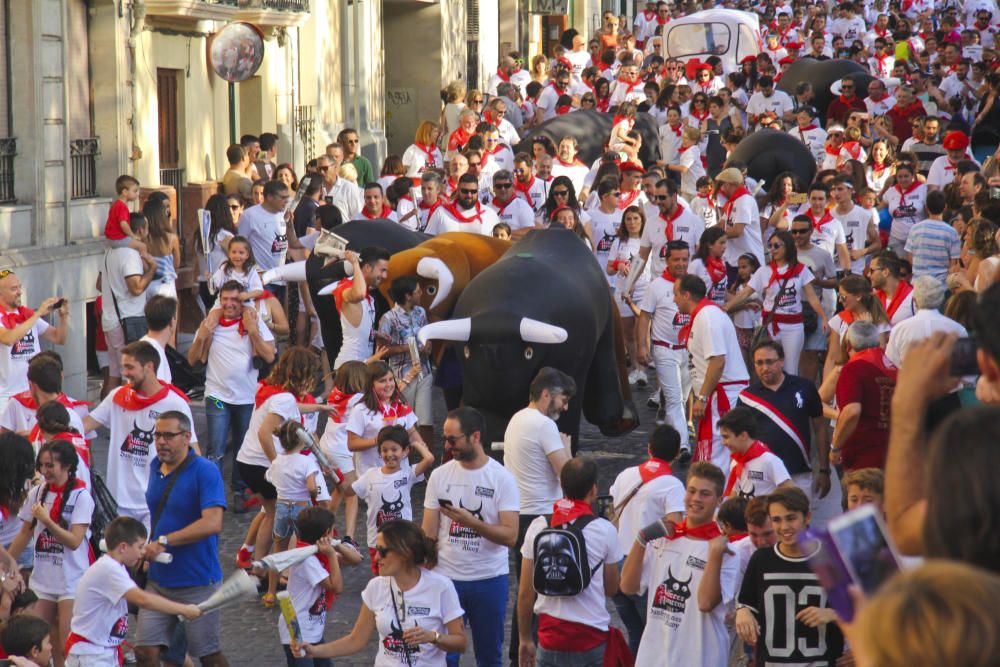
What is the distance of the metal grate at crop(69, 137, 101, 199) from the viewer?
48.5 feet

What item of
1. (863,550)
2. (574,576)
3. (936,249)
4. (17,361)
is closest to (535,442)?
(574,576)

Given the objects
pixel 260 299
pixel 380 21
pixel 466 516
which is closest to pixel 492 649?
pixel 466 516

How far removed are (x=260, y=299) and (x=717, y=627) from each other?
5.69 metres

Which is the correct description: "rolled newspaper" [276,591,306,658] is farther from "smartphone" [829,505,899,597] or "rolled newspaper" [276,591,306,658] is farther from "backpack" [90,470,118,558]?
"smartphone" [829,505,899,597]

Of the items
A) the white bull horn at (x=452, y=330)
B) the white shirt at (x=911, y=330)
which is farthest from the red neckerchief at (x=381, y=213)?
the white shirt at (x=911, y=330)

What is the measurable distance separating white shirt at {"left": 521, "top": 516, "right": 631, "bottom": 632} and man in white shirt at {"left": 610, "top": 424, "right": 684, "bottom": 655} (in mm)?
480

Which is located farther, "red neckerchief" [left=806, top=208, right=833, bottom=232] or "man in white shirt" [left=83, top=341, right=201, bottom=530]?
"red neckerchief" [left=806, top=208, right=833, bottom=232]

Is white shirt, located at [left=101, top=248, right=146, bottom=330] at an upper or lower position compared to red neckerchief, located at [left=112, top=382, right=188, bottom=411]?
upper

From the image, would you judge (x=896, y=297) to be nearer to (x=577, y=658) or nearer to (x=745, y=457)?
(x=745, y=457)

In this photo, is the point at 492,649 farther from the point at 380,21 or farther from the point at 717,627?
the point at 380,21

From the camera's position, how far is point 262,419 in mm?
8828

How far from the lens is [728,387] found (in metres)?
9.55

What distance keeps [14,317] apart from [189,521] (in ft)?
11.4

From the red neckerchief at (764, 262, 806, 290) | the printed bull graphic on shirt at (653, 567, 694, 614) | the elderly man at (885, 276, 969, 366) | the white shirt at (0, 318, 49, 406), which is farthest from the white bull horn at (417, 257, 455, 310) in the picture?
the printed bull graphic on shirt at (653, 567, 694, 614)
